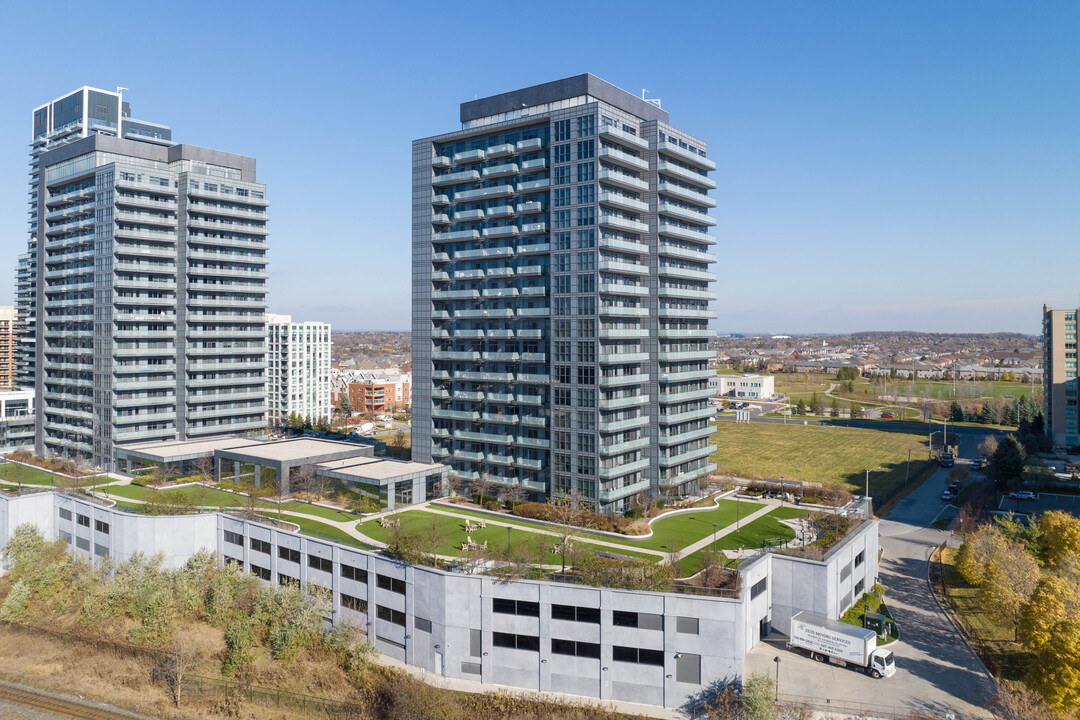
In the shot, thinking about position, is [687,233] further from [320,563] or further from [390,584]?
[320,563]

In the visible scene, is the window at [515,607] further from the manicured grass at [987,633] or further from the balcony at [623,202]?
the balcony at [623,202]

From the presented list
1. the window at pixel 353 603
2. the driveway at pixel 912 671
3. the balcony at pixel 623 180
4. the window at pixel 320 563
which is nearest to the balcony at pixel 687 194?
the balcony at pixel 623 180

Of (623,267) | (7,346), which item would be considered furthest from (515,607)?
(7,346)

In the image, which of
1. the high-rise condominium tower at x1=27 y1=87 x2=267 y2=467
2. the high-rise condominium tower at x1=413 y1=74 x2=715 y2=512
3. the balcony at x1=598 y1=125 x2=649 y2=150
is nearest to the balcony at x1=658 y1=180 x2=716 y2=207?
the high-rise condominium tower at x1=413 y1=74 x2=715 y2=512

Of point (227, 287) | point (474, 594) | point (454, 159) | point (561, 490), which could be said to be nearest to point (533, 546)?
point (474, 594)

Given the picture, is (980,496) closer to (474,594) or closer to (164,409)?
(474,594)

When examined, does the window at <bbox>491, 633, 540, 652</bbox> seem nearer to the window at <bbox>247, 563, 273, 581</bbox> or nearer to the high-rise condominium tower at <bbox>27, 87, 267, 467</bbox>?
the window at <bbox>247, 563, 273, 581</bbox>
